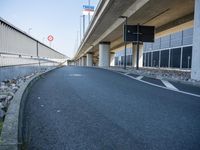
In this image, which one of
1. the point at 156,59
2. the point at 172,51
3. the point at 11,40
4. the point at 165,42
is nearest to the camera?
the point at 11,40

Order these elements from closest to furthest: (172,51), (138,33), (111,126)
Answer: (111,126) < (138,33) < (172,51)

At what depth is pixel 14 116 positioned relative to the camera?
3.58 metres

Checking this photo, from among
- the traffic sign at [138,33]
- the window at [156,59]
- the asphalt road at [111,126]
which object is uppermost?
the traffic sign at [138,33]

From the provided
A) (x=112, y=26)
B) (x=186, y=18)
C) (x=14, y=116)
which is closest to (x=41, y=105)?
(x=14, y=116)

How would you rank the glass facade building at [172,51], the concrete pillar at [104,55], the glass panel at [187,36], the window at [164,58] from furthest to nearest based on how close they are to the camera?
the window at [164,58], the concrete pillar at [104,55], the glass facade building at [172,51], the glass panel at [187,36]

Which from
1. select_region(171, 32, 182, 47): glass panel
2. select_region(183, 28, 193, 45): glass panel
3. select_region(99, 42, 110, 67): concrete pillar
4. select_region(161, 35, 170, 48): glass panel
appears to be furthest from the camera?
select_region(161, 35, 170, 48): glass panel

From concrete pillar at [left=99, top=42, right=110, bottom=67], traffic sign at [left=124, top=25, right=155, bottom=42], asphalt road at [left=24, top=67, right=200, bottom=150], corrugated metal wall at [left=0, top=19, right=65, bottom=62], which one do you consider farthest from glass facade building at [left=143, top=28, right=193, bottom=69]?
asphalt road at [left=24, top=67, right=200, bottom=150]

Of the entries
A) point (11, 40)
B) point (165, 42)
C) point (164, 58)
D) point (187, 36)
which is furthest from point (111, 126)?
point (165, 42)

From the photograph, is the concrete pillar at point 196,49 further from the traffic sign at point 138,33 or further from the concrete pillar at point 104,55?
the concrete pillar at point 104,55

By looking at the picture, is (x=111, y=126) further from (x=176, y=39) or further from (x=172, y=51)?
(x=172, y=51)

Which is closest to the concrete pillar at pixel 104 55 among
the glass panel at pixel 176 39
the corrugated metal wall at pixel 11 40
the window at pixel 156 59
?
the window at pixel 156 59

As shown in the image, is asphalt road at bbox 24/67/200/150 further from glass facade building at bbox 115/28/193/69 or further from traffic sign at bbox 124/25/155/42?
glass facade building at bbox 115/28/193/69

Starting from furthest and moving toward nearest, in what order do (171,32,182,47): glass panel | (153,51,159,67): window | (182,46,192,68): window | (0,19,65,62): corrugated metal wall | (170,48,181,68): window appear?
1. (153,51,159,67): window
2. (171,32,182,47): glass panel
3. (170,48,181,68): window
4. (182,46,192,68): window
5. (0,19,65,62): corrugated metal wall

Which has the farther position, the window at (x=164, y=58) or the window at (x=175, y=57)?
the window at (x=164, y=58)
